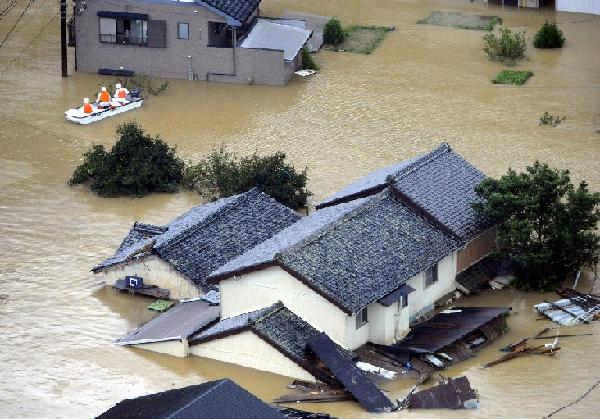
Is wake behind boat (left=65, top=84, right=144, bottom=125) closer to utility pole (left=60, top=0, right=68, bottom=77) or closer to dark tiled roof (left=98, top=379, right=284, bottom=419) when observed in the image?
utility pole (left=60, top=0, right=68, bottom=77)

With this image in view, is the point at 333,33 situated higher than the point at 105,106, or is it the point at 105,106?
the point at 333,33

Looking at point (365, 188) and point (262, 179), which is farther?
point (262, 179)

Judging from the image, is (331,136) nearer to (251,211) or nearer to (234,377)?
(251,211)

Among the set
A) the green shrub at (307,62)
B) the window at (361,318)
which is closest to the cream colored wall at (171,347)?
the window at (361,318)

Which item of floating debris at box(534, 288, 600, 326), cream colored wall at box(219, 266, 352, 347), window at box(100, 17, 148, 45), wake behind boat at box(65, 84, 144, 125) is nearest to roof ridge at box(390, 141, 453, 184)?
floating debris at box(534, 288, 600, 326)

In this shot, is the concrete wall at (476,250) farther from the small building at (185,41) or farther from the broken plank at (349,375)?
the small building at (185,41)

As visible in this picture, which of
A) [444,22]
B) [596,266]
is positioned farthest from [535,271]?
[444,22]

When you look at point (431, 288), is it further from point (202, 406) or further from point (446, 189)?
point (202, 406)

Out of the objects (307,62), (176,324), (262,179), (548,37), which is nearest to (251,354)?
(176,324)
